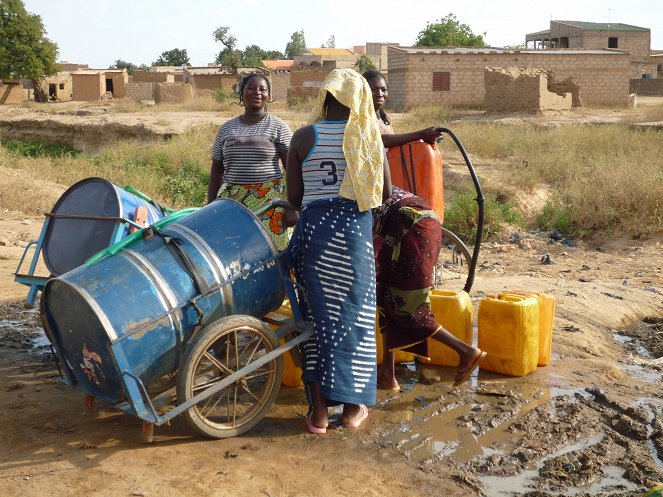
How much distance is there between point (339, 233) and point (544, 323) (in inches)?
63.7

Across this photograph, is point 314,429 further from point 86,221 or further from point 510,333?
point 86,221

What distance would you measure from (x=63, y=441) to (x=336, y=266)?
1.46 meters

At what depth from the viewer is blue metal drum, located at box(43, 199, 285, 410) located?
10.4ft

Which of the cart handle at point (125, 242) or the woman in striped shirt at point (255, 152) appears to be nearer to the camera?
the cart handle at point (125, 242)

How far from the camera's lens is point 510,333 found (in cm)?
426

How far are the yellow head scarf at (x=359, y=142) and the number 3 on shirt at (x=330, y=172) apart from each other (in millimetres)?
55

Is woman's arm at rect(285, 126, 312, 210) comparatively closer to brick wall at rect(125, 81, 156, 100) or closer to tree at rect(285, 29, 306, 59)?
brick wall at rect(125, 81, 156, 100)

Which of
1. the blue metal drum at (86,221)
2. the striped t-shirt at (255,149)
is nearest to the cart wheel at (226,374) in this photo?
the blue metal drum at (86,221)

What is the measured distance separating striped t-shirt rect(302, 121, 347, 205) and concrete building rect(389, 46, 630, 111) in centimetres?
2230

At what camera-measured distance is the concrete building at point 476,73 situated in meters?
25.0

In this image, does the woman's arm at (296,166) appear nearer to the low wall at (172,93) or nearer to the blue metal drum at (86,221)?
the blue metal drum at (86,221)

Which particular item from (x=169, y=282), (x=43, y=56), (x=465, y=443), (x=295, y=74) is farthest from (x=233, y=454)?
(x=43, y=56)

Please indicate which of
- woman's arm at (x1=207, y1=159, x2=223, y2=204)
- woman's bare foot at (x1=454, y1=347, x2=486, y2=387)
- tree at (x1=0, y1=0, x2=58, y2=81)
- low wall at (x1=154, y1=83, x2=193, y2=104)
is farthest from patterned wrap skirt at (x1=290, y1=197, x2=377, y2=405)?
tree at (x1=0, y1=0, x2=58, y2=81)

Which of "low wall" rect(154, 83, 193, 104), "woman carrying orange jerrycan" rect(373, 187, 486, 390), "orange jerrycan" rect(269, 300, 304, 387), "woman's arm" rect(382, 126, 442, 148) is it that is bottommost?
"orange jerrycan" rect(269, 300, 304, 387)
